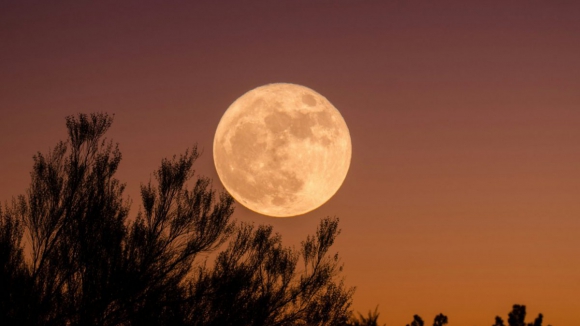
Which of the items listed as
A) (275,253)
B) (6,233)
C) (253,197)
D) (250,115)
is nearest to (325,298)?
(275,253)

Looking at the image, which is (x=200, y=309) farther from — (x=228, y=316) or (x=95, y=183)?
(x=95, y=183)

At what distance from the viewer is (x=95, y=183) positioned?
57.9 feet

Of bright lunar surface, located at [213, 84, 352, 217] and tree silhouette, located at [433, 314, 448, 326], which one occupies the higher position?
bright lunar surface, located at [213, 84, 352, 217]

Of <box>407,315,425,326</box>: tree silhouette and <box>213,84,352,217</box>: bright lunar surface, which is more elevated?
<box>213,84,352,217</box>: bright lunar surface

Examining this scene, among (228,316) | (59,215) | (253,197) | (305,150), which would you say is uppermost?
(305,150)

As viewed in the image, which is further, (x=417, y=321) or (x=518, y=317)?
(x=417, y=321)

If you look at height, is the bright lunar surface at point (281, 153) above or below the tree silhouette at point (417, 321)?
above

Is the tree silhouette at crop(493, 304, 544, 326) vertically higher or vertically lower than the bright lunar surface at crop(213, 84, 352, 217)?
lower

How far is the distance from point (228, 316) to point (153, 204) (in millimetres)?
3710

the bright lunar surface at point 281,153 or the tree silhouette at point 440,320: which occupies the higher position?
the bright lunar surface at point 281,153

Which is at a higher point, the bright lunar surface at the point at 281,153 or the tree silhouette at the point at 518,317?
the bright lunar surface at the point at 281,153

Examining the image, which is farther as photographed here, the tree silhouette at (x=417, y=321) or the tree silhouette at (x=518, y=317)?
the tree silhouette at (x=417, y=321)

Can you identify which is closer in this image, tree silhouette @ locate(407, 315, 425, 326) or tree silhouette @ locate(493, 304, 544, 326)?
tree silhouette @ locate(493, 304, 544, 326)

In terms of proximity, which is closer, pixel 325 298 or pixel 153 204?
pixel 153 204
